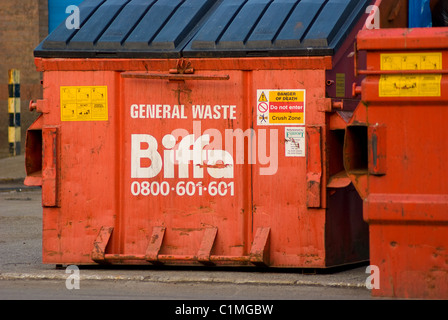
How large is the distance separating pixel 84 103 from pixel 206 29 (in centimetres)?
115

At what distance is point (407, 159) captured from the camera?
22.5 ft

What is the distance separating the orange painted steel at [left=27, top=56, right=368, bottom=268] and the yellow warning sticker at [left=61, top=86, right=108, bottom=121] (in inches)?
1.3

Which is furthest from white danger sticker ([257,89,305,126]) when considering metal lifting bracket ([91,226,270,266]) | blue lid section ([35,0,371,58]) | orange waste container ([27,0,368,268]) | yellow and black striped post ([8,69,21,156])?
yellow and black striped post ([8,69,21,156])

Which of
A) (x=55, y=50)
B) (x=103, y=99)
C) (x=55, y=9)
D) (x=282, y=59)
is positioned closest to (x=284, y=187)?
(x=282, y=59)

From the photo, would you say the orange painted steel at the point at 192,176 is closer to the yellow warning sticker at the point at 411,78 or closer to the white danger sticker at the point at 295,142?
the white danger sticker at the point at 295,142

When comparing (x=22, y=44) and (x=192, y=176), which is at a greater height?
(x=22, y=44)

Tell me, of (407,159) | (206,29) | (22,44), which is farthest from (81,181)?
(22,44)

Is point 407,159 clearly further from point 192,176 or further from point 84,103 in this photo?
point 84,103

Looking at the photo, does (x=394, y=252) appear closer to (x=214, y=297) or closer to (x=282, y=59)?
(x=214, y=297)

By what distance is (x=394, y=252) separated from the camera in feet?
22.6

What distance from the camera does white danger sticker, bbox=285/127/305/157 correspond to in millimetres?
8070

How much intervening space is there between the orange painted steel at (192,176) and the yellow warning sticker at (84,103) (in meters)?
0.03

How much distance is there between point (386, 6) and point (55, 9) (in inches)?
670

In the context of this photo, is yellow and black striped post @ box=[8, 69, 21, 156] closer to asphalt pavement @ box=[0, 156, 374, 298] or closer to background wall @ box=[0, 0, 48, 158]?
background wall @ box=[0, 0, 48, 158]
